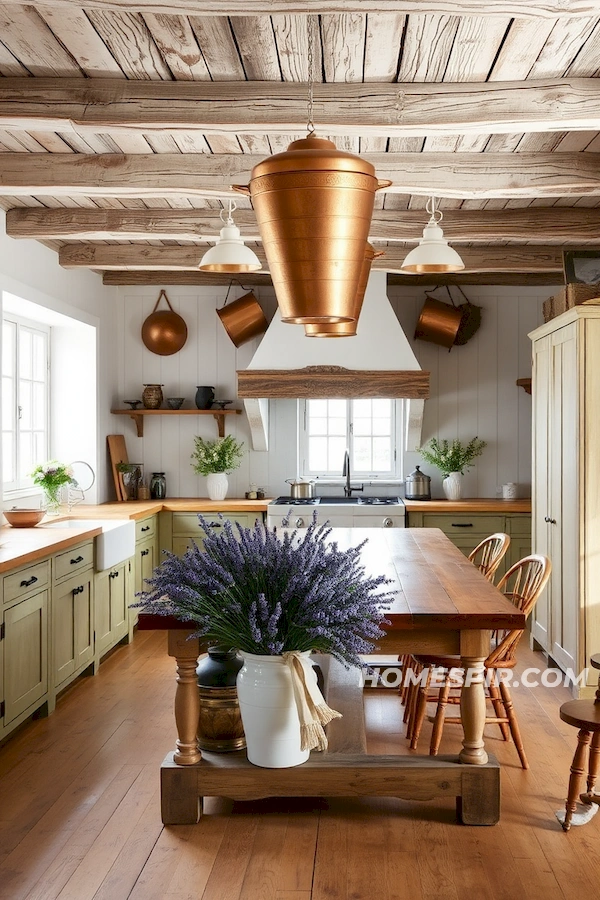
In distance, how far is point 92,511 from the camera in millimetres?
6316

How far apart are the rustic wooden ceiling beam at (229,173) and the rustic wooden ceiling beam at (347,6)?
1.68 meters

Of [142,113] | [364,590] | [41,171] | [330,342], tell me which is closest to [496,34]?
[142,113]

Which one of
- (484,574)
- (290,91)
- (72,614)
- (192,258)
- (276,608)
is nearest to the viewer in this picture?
(276,608)

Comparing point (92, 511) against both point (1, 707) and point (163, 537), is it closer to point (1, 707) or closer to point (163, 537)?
point (163, 537)

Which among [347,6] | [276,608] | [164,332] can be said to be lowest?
[276,608]

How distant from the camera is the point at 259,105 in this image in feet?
11.1

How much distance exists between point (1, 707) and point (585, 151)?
3.61m

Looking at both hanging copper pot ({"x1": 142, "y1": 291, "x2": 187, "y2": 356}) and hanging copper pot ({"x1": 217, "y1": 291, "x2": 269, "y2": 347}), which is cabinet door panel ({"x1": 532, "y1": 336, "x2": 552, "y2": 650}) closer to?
hanging copper pot ({"x1": 217, "y1": 291, "x2": 269, "y2": 347})

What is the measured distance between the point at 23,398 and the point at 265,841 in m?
4.10

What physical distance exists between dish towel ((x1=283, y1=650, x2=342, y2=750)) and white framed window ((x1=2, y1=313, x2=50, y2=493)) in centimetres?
347

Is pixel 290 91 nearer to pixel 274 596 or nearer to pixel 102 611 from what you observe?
pixel 274 596

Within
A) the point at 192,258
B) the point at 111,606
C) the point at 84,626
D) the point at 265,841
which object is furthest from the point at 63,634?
the point at 192,258

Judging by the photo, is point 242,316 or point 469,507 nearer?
point 469,507

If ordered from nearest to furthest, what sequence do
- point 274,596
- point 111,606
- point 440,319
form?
1. point 274,596
2. point 111,606
3. point 440,319
